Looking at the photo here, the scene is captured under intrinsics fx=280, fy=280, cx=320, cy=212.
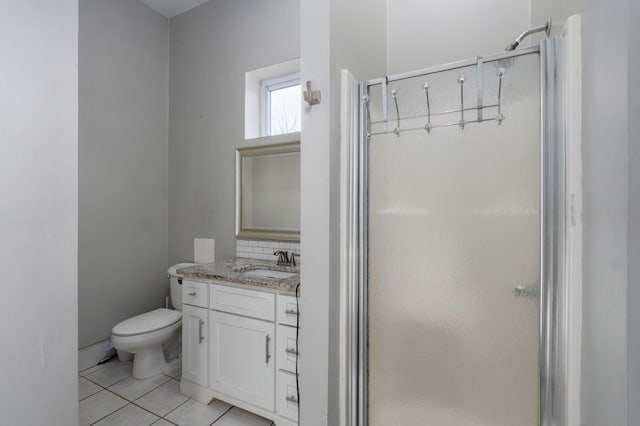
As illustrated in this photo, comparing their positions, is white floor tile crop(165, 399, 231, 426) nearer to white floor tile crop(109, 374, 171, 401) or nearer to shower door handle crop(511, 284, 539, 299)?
white floor tile crop(109, 374, 171, 401)

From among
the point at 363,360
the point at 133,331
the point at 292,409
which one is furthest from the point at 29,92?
the point at 292,409

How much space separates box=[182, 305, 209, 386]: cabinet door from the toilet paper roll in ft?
2.28

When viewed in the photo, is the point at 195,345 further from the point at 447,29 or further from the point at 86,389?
the point at 447,29

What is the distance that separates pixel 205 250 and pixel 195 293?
0.76 metres

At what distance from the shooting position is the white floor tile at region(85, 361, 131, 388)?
213cm

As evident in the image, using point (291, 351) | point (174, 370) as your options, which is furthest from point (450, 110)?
point (174, 370)

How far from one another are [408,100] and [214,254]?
2.12m

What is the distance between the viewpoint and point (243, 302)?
172 centimetres

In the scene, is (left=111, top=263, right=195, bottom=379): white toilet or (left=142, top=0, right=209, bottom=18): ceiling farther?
(left=142, top=0, right=209, bottom=18): ceiling

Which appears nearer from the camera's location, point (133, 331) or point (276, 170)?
point (133, 331)

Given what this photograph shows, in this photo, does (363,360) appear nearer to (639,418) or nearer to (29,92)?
(639,418)

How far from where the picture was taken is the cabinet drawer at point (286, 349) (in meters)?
1.56

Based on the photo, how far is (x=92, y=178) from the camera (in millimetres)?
2318

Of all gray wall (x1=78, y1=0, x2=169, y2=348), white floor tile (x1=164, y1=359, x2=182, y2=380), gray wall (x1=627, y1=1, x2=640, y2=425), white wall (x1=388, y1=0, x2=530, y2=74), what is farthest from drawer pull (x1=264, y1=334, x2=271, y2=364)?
white wall (x1=388, y1=0, x2=530, y2=74)
